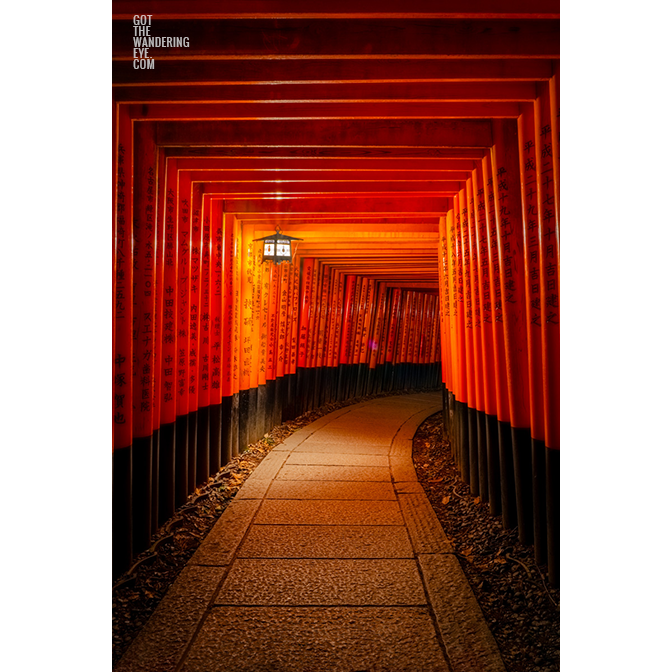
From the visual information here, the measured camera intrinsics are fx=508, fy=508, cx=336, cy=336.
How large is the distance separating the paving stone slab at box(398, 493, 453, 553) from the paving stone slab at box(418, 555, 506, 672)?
0.64 feet

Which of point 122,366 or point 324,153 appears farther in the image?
point 324,153

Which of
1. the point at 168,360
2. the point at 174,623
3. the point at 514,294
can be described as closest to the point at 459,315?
the point at 514,294

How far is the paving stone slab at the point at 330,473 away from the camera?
6141 millimetres

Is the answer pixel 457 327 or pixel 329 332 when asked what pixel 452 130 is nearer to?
pixel 457 327

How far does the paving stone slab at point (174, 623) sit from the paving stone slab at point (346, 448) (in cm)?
394

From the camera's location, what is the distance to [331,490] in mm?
5652

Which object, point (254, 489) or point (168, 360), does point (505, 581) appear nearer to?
point (254, 489)

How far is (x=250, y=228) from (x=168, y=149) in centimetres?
275

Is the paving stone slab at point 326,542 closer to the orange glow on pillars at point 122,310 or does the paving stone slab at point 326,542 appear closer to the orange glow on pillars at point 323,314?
the orange glow on pillars at point 122,310

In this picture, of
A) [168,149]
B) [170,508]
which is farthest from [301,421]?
[168,149]

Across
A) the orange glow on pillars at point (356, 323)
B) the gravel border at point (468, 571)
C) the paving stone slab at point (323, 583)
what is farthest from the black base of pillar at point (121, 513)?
the orange glow on pillars at point (356, 323)

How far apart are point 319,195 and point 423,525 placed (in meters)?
3.83

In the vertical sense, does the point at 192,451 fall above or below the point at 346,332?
below

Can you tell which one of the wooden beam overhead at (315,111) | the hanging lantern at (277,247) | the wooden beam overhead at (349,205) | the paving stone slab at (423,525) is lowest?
the paving stone slab at (423,525)
